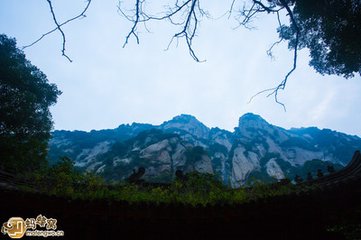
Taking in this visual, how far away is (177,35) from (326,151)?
7422 cm

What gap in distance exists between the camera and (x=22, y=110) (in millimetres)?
19812

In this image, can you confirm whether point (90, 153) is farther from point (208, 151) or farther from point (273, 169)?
point (273, 169)

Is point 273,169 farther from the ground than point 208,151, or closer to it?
closer to it

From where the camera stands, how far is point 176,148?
169 ft

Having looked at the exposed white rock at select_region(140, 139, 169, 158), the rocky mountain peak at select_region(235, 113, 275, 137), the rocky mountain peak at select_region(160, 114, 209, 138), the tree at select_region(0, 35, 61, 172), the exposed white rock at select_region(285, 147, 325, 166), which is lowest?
the tree at select_region(0, 35, 61, 172)

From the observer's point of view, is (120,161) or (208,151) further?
(208,151)

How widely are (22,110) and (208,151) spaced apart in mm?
50175

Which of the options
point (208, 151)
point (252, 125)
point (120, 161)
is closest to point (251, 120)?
point (252, 125)

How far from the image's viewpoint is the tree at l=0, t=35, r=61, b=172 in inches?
688

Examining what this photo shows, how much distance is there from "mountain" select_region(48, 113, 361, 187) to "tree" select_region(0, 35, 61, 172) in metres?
13.8

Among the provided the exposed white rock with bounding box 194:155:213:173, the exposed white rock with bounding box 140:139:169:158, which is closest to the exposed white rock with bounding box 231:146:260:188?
the exposed white rock with bounding box 194:155:213:173

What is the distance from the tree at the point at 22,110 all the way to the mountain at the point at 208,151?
543 inches

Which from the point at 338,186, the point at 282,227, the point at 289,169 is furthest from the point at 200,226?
the point at 289,169

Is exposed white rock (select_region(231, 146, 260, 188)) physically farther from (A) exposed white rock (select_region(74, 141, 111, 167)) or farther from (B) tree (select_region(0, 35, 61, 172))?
(B) tree (select_region(0, 35, 61, 172))
